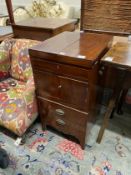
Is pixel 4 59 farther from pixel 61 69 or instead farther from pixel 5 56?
pixel 61 69

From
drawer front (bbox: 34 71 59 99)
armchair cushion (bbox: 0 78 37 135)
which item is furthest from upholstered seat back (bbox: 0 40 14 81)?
drawer front (bbox: 34 71 59 99)

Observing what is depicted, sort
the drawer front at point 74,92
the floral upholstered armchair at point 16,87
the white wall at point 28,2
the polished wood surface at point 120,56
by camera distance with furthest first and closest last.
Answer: the white wall at point 28,2 → the floral upholstered armchair at point 16,87 → the drawer front at point 74,92 → the polished wood surface at point 120,56

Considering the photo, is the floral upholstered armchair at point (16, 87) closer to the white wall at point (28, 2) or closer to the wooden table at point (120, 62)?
the wooden table at point (120, 62)

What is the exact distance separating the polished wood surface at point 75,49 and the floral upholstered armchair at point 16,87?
369mm

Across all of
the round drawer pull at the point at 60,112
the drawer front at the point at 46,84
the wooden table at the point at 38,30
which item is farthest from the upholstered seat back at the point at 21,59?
the round drawer pull at the point at 60,112

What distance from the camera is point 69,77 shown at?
99 cm

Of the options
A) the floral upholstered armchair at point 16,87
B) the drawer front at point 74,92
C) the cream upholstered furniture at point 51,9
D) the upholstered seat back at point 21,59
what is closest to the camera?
the drawer front at point 74,92

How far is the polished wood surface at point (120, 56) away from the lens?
877 millimetres

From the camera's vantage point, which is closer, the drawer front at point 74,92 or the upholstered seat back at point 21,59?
the drawer front at point 74,92

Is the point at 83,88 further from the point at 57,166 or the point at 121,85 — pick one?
the point at 57,166

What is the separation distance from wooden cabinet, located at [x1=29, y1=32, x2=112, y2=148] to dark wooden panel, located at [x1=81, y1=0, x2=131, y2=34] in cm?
21

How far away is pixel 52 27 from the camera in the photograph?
1536 millimetres

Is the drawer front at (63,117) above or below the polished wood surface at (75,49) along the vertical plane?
below

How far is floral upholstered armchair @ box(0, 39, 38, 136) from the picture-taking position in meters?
1.25
